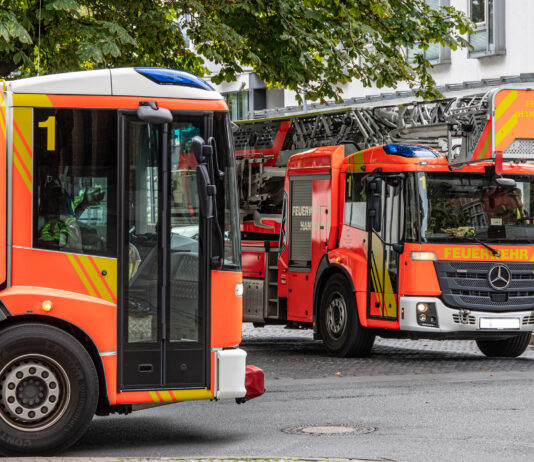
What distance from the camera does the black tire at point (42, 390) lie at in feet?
28.7

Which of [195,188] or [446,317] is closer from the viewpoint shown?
[195,188]

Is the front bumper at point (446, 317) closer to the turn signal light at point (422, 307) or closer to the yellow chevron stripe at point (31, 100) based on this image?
the turn signal light at point (422, 307)

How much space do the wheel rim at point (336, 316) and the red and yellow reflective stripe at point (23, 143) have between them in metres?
8.09

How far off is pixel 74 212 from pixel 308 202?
839 cm

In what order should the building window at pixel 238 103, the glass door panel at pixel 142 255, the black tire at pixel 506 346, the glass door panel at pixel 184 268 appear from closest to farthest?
the glass door panel at pixel 142 255 < the glass door panel at pixel 184 268 < the black tire at pixel 506 346 < the building window at pixel 238 103

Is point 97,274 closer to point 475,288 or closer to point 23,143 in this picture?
point 23,143

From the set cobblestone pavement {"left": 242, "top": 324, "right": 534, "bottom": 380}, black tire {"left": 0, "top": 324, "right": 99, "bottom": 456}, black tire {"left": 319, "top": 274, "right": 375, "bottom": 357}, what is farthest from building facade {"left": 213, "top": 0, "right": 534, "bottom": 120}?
black tire {"left": 0, "top": 324, "right": 99, "bottom": 456}

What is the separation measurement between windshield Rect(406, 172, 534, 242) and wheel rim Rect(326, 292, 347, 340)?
5.41 ft

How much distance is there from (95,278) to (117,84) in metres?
1.43

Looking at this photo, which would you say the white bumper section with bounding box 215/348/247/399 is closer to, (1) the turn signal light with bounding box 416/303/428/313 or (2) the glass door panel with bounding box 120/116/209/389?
(2) the glass door panel with bounding box 120/116/209/389

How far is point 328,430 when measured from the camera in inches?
403

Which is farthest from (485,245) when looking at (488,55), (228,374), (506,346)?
(488,55)

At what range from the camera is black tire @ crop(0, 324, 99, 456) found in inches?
344

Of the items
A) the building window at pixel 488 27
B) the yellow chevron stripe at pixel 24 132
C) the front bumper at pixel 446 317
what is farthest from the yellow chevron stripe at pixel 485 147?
the building window at pixel 488 27
